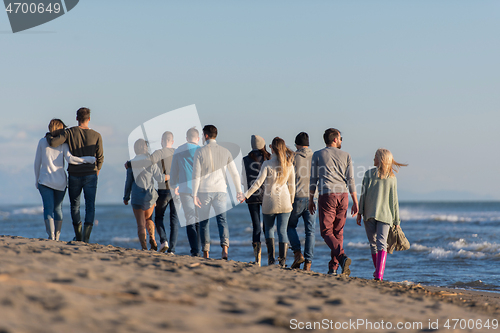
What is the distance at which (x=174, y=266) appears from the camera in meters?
4.20

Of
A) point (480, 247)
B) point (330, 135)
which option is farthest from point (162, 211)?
point (480, 247)

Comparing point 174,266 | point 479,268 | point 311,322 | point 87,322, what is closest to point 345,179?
point 174,266

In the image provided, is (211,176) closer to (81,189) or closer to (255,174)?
(255,174)

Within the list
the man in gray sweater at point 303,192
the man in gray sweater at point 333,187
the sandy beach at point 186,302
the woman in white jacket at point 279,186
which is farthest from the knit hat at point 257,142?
the sandy beach at point 186,302

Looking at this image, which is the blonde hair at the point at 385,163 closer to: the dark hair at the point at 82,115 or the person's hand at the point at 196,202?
the person's hand at the point at 196,202

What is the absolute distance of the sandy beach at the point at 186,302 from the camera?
2412 millimetres

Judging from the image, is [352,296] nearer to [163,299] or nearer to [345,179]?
[163,299]

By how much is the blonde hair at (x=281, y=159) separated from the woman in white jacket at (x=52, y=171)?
2664 millimetres

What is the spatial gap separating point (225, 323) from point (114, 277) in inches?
45.2

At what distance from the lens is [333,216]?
18.8ft

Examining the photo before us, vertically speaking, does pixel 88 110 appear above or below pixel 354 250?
above

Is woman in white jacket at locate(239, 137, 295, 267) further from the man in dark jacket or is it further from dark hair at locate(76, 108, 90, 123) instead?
dark hair at locate(76, 108, 90, 123)

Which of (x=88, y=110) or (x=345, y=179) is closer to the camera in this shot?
(x=345, y=179)

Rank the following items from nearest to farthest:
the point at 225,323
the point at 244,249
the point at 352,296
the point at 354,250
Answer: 1. the point at 225,323
2. the point at 352,296
3. the point at 354,250
4. the point at 244,249
